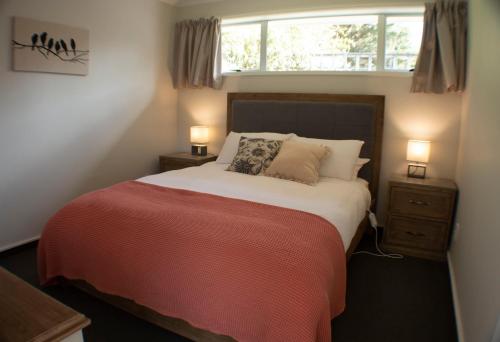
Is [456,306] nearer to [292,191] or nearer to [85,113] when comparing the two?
[292,191]

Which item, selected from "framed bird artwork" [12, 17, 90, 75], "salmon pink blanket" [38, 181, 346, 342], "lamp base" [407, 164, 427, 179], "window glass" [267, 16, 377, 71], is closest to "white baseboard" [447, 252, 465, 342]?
"salmon pink blanket" [38, 181, 346, 342]

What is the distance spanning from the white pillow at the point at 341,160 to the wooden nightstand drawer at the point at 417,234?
559mm

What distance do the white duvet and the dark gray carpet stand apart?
422 millimetres

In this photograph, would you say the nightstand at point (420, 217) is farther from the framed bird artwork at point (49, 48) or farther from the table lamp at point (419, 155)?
the framed bird artwork at point (49, 48)

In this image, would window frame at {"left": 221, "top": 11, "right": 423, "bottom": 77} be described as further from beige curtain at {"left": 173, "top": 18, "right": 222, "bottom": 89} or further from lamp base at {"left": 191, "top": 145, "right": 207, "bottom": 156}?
lamp base at {"left": 191, "top": 145, "right": 207, "bottom": 156}

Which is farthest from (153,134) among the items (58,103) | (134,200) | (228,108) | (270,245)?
(270,245)

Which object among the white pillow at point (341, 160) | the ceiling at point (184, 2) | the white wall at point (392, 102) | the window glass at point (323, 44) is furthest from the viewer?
the ceiling at point (184, 2)

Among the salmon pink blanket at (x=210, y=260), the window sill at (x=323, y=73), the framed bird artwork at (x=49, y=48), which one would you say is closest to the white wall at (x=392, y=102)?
the window sill at (x=323, y=73)

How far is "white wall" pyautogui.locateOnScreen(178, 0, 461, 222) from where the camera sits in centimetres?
312

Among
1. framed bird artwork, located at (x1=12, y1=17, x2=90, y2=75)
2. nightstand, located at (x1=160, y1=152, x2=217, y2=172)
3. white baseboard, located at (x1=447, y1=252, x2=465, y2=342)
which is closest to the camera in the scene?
white baseboard, located at (x1=447, y1=252, x2=465, y2=342)

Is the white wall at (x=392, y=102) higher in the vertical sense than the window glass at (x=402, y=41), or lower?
lower

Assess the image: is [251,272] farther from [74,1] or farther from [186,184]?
[74,1]

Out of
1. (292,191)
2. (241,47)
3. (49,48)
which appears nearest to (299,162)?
(292,191)

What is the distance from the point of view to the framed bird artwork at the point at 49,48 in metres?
2.67
